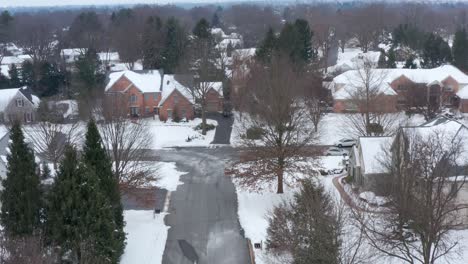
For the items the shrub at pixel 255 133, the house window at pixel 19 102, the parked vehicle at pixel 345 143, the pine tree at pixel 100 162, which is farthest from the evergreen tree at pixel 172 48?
the pine tree at pixel 100 162

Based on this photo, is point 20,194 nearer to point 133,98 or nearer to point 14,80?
point 133,98

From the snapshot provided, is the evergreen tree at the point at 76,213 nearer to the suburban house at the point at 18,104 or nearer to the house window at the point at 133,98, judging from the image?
the house window at the point at 133,98

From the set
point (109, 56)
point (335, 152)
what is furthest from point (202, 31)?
point (335, 152)

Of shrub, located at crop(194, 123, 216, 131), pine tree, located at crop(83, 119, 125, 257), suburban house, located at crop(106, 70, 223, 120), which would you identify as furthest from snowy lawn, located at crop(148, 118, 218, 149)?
pine tree, located at crop(83, 119, 125, 257)

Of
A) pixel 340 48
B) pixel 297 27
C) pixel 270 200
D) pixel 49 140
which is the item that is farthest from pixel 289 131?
pixel 340 48

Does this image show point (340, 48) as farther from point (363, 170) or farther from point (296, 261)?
point (296, 261)
